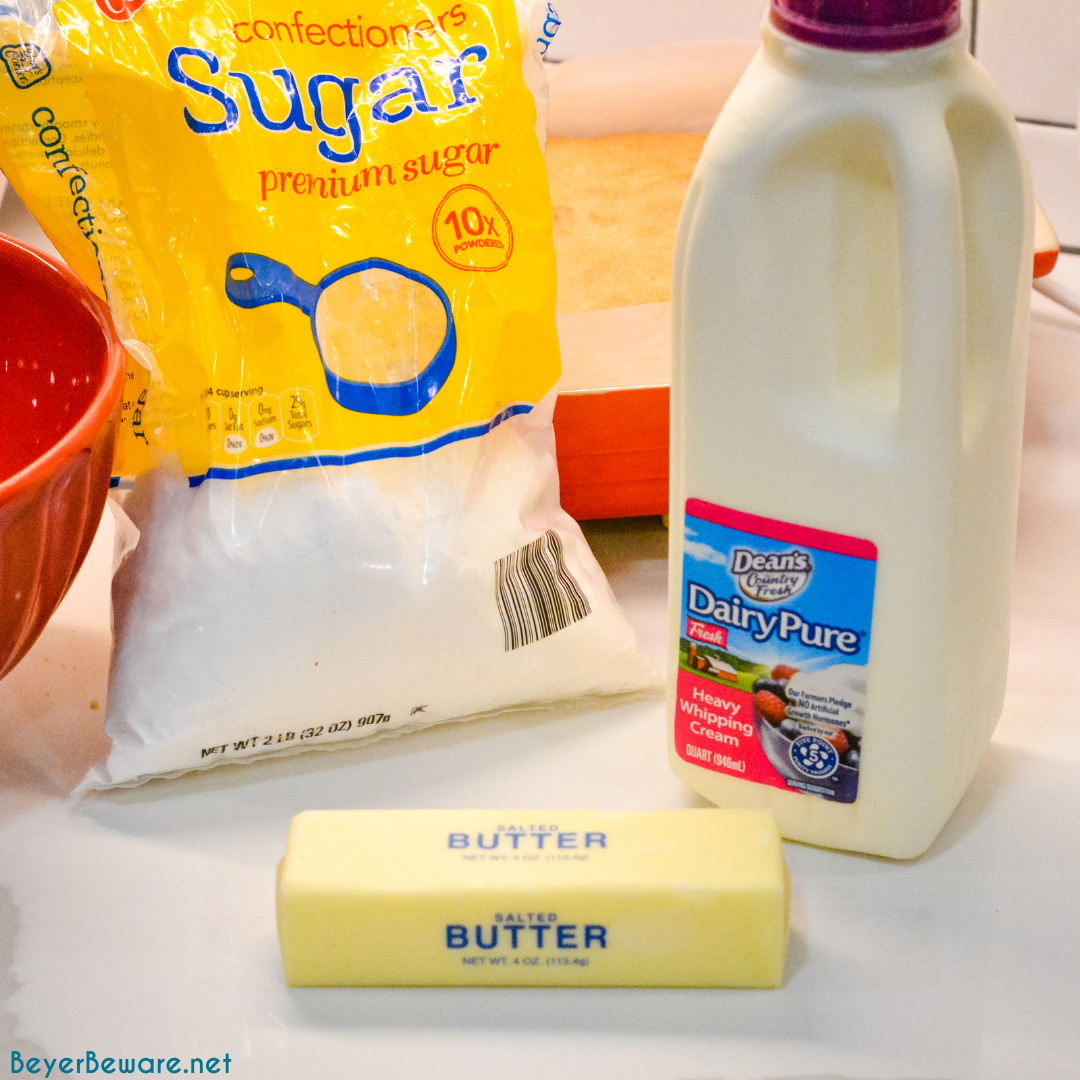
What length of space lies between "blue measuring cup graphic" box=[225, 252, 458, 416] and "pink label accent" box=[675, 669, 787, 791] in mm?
171

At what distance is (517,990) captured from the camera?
0.46 metres

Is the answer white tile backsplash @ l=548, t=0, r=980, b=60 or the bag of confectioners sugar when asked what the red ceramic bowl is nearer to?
the bag of confectioners sugar

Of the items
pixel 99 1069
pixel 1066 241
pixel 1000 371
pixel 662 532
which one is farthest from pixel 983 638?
pixel 1066 241

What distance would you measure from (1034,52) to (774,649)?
1.76 ft

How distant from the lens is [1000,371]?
0.44 m

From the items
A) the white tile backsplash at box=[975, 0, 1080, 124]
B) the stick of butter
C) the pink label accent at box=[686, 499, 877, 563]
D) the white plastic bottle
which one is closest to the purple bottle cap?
the white plastic bottle

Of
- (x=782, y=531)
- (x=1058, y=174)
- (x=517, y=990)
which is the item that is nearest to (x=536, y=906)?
(x=517, y=990)

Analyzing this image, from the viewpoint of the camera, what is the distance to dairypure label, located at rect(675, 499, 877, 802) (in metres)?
0.46

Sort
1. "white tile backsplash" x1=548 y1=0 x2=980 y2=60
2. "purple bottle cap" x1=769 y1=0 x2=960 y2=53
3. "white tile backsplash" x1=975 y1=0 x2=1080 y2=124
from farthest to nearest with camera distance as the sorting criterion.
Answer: "white tile backsplash" x1=548 y1=0 x2=980 y2=60 → "white tile backsplash" x1=975 y1=0 x2=1080 y2=124 → "purple bottle cap" x1=769 y1=0 x2=960 y2=53

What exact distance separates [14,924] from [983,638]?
14.9 inches

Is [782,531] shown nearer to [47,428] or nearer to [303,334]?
[303,334]

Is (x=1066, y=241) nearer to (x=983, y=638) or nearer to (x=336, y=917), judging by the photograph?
(x=983, y=638)

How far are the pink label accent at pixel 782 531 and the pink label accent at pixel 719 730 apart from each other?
72 mm

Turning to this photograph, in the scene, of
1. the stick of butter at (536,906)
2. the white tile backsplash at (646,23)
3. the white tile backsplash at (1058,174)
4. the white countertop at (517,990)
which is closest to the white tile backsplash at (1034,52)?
the white tile backsplash at (1058,174)
